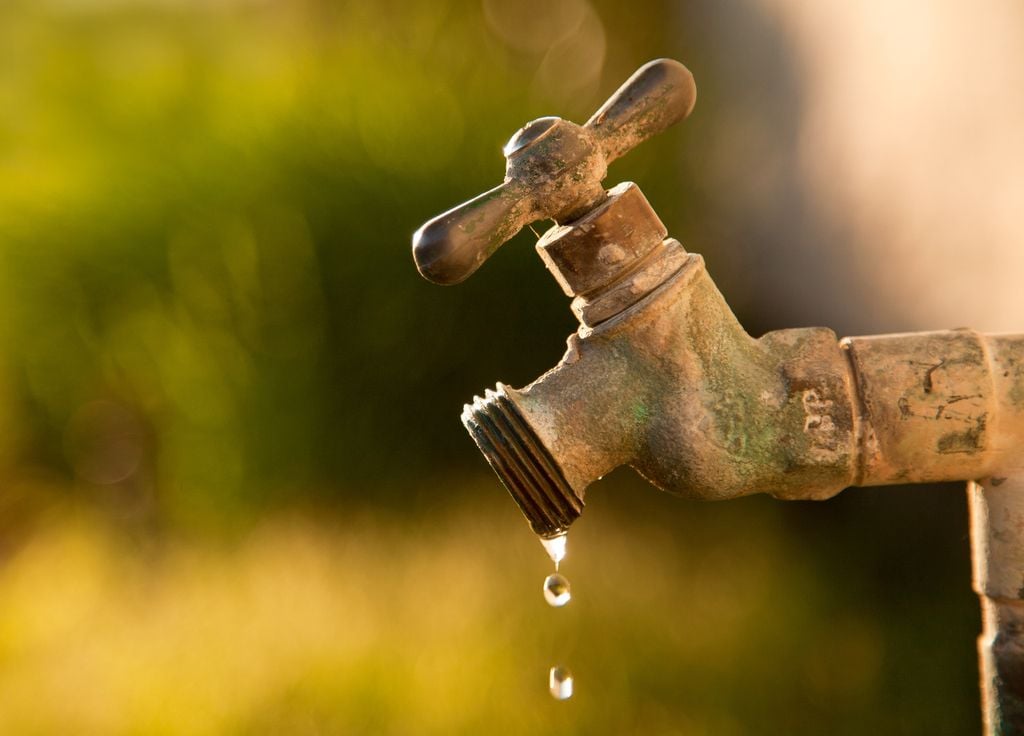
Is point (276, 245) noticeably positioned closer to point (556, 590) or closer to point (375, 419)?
point (375, 419)

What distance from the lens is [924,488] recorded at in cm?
96

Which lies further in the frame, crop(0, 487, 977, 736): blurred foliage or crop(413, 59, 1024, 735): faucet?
crop(0, 487, 977, 736): blurred foliage

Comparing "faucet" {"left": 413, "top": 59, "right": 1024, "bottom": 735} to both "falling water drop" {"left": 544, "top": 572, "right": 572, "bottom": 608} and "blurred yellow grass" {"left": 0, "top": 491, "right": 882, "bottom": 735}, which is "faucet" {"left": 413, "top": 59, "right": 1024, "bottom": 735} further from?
"blurred yellow grass" {"left": 0, "top": 491, "right": 882, "bottom": 735}

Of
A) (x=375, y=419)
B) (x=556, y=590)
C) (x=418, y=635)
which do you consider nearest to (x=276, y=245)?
(x=375, y=419)

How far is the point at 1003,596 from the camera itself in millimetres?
490

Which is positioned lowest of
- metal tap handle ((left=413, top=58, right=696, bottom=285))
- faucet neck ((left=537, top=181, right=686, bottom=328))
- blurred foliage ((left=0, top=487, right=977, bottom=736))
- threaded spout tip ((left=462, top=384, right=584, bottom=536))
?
blurred foliage ((left=0, top=487, right=977, bottom=736))

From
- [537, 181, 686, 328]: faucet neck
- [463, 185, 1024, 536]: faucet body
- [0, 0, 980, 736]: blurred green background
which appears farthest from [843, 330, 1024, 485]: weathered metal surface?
[0, 0, 980, 736]: blurred green background

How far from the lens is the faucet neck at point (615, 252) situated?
45 centimetres

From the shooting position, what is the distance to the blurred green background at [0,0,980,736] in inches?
39.4

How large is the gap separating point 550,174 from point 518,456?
0.47 ft

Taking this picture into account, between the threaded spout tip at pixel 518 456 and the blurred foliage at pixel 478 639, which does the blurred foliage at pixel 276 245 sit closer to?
the blurred foliage at pixel 478 639

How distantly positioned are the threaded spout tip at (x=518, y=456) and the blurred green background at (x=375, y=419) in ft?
2.03

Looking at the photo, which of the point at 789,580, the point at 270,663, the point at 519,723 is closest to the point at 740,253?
the point at 789,580

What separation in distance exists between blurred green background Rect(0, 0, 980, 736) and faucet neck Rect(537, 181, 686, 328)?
595mm
